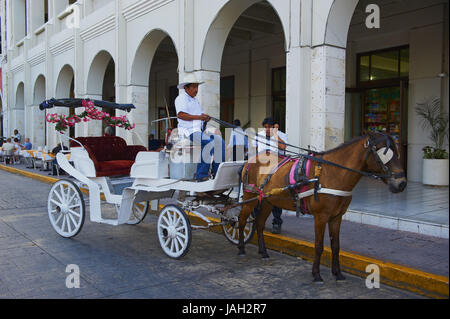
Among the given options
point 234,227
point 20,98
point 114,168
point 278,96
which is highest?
point 20,98

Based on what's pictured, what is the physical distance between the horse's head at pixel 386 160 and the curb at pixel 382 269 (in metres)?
0.99

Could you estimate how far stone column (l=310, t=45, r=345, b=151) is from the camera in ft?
23.4

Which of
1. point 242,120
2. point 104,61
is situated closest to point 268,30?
point 242,120

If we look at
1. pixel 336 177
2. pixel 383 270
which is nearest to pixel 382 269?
pixel 383 270

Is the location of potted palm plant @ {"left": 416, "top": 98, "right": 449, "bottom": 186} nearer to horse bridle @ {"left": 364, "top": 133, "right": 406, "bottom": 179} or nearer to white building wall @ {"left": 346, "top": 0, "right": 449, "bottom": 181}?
white building wall @ {"left": 346, "top": 0, "right": 449, "bottom": 181}

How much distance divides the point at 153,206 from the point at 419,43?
7.87 m

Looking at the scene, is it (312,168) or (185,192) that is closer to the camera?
(312,168)

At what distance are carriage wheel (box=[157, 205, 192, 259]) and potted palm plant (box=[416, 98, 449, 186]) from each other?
21.3ft

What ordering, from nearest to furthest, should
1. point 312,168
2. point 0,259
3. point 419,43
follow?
point 312,168
point 0,259
point 419,43

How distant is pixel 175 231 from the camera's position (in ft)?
16.3

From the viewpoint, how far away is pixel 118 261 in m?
4.98

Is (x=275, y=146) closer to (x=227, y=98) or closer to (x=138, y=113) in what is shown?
(x=138, y=113)

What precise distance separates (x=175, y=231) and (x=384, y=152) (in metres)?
2.64

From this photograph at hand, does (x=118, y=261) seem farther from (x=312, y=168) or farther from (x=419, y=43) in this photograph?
(x=419, y=43)
